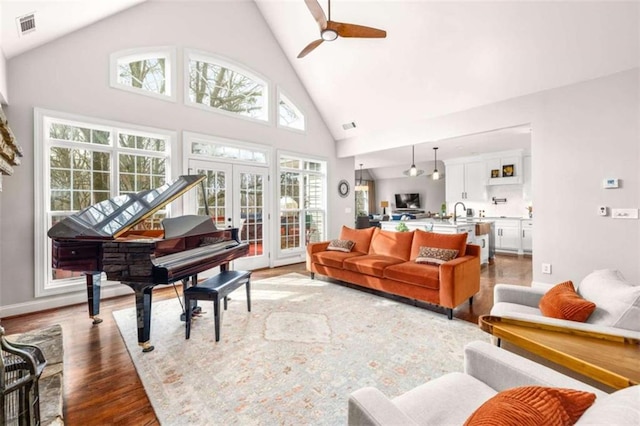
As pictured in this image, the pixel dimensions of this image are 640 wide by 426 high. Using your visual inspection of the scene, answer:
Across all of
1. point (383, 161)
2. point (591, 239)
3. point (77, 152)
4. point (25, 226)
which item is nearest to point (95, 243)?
point (25, 226)

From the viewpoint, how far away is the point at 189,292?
2.62m

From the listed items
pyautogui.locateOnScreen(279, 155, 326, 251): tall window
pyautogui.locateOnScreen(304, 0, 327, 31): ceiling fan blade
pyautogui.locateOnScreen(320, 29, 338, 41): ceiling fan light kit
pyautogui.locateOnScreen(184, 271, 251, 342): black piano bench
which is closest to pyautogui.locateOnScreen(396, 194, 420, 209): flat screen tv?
pyautogui.locateOnScreen(279, 155, 326, 251): tall window

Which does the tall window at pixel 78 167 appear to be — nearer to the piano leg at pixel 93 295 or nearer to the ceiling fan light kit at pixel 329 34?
the piano leg at pixel 93 295

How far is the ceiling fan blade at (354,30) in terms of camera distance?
293 centimetres

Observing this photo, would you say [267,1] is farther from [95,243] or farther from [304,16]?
[95,243]

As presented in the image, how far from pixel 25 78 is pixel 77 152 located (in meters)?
0.90

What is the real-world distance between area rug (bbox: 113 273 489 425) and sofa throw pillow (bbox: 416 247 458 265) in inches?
23.3

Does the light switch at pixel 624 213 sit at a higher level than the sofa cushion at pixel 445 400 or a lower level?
higher

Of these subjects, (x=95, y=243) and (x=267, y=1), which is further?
(x=267, y=1)

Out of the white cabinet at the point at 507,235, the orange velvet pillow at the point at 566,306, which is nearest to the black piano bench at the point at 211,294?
the orange velvet pillow at the point at 566,306

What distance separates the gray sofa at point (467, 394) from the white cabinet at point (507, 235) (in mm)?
7049

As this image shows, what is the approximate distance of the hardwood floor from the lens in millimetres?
1716

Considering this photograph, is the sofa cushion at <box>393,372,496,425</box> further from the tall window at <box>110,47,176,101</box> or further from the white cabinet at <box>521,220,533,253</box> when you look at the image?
the white cabinet at <box>521,220,533,253</box>

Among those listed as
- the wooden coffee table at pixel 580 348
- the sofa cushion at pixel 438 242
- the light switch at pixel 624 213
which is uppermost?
the light switch at pixel 624 213
